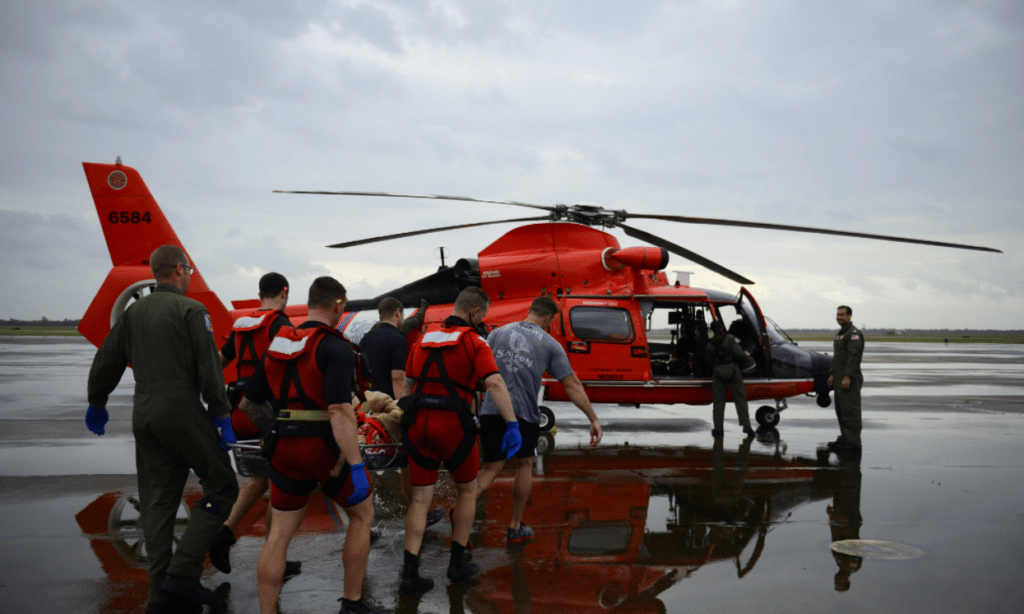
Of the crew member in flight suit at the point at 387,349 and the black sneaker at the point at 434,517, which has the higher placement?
the crew member in flight suit at the point at 387,349

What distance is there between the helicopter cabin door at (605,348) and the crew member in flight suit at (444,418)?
5.76 metres

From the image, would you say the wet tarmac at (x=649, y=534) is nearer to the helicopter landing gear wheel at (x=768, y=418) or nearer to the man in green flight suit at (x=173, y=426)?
the man in green flight suit at (x=173, y=426)

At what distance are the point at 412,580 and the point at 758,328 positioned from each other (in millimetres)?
7877

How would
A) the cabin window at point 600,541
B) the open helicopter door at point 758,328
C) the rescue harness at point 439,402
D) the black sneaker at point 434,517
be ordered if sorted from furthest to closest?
1. the open helicopter door at point 758,328
2. the black sneaker at point 434,517
3. the cabin window at point 600,541
4. the rescue harness at point 439,402

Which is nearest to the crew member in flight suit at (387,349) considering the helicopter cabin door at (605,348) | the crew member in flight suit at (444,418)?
the crew member in flight suit at (444,418)

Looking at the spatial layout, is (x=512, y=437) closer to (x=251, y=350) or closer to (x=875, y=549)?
(x=251, y=350)

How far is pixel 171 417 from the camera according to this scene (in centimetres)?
348

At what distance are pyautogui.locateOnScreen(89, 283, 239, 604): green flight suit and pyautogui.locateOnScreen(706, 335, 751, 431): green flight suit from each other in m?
7.36

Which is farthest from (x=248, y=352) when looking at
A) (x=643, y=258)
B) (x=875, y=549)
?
(x=643, y=258)

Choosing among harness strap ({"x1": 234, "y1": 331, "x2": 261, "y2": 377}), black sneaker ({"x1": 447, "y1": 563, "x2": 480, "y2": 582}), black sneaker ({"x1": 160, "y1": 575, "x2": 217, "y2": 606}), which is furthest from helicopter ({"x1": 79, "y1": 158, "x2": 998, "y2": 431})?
black sneaker ({"x1": 160, "y1": 575, "x2": 217, "y2": 606})

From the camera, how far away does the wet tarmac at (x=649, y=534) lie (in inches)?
148

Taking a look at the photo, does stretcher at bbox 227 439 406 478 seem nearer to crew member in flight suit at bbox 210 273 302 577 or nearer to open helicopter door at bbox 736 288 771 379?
crew member in flight suit at bbox 210 273 302 577

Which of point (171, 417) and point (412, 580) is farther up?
point (171, 417)

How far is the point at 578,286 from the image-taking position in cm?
1022
